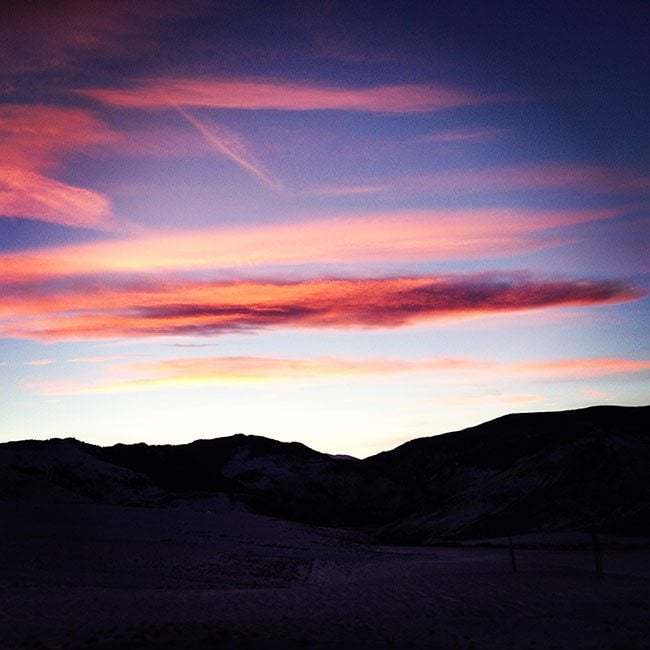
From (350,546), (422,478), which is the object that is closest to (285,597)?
(350,546)

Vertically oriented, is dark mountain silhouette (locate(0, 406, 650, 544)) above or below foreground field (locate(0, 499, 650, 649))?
above

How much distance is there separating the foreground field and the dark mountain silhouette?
1383 centimetres

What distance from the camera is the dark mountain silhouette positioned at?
55.3 metres

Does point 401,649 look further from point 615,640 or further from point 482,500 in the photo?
point 482,500

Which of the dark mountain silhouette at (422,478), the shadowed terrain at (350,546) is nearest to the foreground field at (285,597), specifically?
the shadowed terrain at (350,546)

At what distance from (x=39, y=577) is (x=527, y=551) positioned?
21916 mm

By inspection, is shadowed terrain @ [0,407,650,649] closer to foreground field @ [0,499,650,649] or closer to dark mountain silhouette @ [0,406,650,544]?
foreground field @ [0,499,650,649]

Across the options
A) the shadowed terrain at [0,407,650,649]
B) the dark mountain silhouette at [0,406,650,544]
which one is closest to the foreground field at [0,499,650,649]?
the shadowed terrain at [0,407,650,649]

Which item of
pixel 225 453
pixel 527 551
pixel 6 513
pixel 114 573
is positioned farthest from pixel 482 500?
pixel 225 453

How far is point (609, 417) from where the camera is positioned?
78.5 m

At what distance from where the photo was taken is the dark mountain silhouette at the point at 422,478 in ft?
182

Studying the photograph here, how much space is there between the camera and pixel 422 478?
84625 millimetres

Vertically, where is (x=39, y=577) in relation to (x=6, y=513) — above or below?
below

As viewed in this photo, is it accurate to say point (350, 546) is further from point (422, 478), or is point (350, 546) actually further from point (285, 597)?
point (422, 478)
